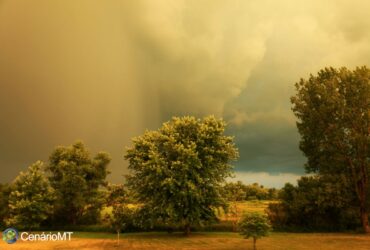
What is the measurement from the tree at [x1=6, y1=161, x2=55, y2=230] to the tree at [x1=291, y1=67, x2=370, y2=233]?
46.4 metres

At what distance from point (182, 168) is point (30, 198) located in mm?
29877

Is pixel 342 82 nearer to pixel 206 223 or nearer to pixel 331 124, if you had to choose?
pixel 331 124

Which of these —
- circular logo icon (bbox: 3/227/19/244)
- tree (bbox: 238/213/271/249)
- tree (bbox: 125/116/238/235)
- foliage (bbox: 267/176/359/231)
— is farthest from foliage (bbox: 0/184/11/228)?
tree (bbox: 238/213/271/249)

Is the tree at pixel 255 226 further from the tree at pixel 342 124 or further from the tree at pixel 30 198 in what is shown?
the tree at pixel 30 198

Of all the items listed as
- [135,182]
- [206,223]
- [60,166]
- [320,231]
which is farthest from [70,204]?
[320,231]

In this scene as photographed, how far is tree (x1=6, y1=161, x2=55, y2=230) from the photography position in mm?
54719

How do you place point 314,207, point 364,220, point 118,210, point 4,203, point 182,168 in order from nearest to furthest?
point 182,168 < point 364,220 < point 118,210 < point 314,207 < point 4,203

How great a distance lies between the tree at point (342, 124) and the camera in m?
51.2

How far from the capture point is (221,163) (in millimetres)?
49281

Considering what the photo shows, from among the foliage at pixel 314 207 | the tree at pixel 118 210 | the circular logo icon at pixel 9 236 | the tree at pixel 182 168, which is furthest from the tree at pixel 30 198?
the foliage at pixel 314 207

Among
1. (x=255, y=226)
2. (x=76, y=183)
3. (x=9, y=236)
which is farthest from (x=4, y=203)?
(x=255, y=226)

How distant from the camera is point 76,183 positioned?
69062 mm

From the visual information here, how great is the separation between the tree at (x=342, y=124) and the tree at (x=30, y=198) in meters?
46.4

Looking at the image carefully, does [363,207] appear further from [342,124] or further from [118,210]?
[118,210]
